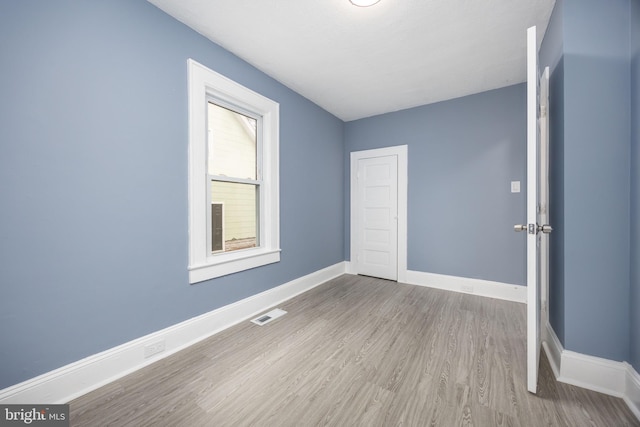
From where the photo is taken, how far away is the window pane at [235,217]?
2619 mm

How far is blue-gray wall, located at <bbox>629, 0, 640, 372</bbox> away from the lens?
1341 millimetres

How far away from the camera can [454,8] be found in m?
1.81

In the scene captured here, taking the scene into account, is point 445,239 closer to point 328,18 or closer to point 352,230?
point 352,230

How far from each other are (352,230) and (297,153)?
Result: 1.67 m

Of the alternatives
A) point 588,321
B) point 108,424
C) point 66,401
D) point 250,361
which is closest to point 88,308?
point 66,401

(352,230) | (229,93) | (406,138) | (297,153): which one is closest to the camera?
(229,93)

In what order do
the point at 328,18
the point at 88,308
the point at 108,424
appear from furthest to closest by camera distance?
the point at 328,18 < the point at 88,308 < the point at 108,424

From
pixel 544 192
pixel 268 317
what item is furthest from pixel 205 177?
pixel 544 192

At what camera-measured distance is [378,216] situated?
155 inches

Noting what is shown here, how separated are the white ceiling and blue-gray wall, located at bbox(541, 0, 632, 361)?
19.1 inches

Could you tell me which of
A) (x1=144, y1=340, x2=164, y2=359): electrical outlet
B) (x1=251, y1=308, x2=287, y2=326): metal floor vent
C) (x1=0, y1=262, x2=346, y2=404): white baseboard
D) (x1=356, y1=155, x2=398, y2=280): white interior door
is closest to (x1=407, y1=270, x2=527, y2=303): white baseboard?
(x1=356, y1=155, x2=398, y2=280): white interior door

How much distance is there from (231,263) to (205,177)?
2.70 feet

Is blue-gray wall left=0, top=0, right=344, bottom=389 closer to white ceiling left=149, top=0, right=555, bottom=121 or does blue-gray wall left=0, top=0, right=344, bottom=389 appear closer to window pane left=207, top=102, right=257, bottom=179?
white ceiling left=149, top=0, right=555, bottom=121
